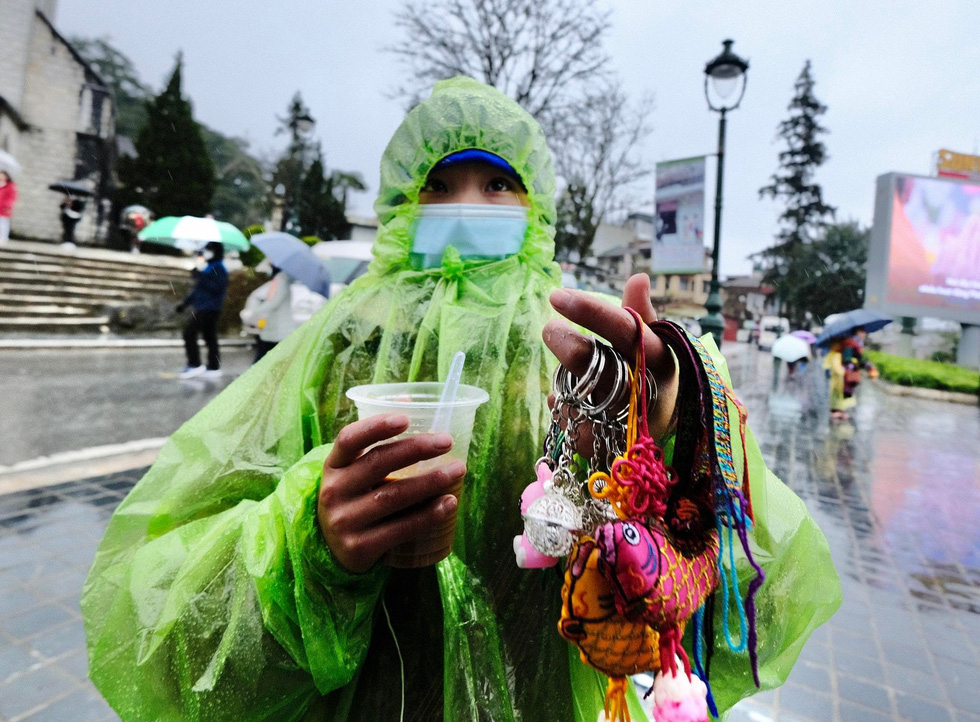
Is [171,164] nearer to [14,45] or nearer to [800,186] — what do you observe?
[14,45]

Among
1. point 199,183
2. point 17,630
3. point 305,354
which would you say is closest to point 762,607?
point 305,354

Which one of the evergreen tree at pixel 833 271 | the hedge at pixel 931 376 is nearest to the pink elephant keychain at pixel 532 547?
the hedge at pixel 931 376

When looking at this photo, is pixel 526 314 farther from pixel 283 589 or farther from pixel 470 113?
pixel 283 589

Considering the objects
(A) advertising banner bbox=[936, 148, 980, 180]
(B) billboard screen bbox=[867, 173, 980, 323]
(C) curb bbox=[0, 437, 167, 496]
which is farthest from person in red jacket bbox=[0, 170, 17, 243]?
(A) advertising banner bbox=[936, 148, 980, 180]

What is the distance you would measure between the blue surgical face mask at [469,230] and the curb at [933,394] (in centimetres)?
1887

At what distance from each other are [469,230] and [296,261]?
6.34 meters

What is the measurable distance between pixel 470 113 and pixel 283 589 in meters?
1.11

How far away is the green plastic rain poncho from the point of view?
0.97 metres

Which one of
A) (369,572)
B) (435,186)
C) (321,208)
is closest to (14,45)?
(321,208)

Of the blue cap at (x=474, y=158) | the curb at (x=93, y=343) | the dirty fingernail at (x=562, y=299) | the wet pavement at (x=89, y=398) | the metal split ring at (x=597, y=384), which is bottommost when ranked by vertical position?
the wet pavement at (x=89, y=398)

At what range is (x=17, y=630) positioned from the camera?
3027 millimetres

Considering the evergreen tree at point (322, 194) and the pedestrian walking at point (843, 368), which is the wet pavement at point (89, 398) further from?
the evergreen tree at point (322, 194)

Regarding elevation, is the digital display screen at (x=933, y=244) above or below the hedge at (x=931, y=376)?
above

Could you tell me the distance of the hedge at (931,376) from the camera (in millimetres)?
16234
